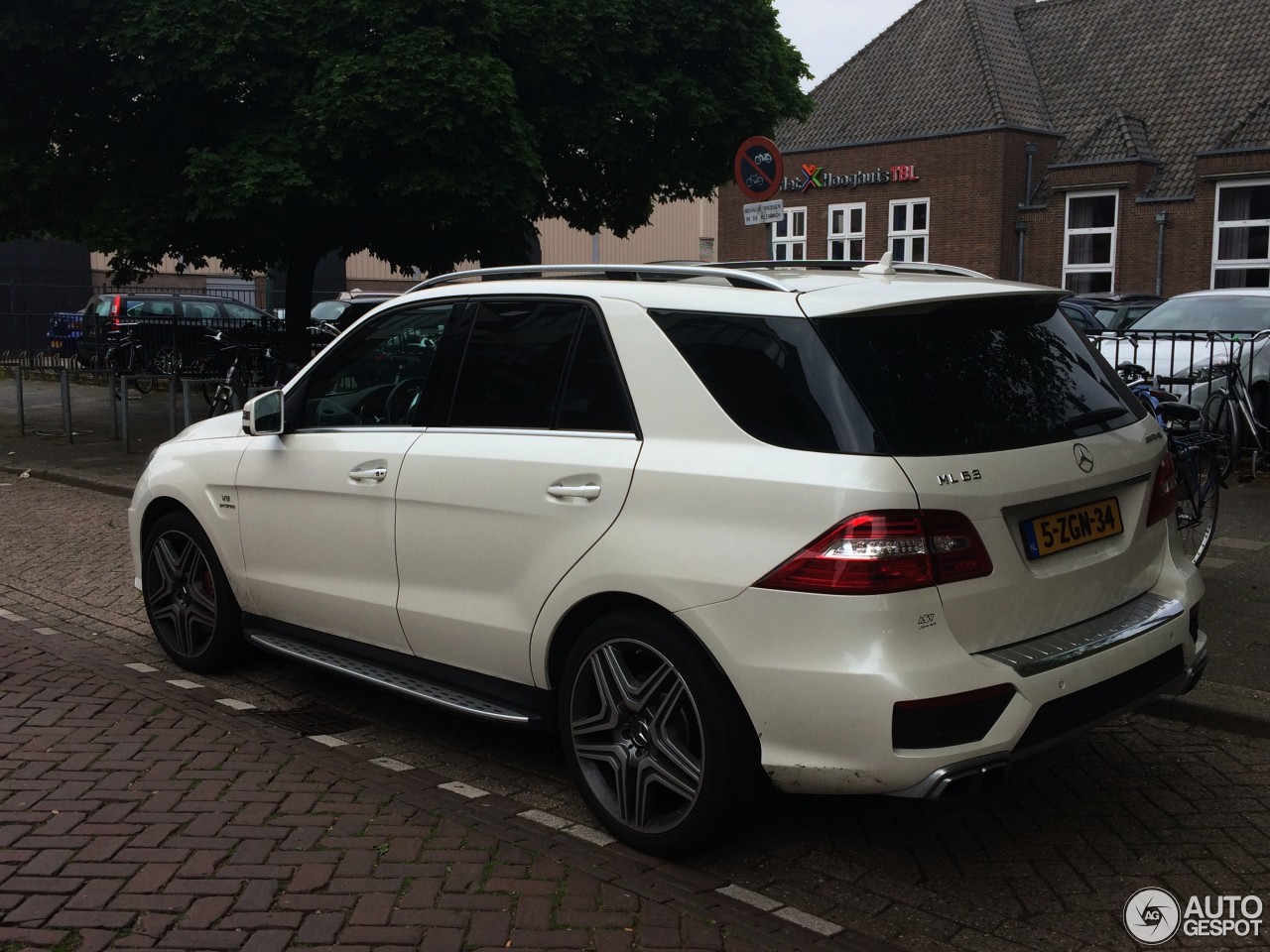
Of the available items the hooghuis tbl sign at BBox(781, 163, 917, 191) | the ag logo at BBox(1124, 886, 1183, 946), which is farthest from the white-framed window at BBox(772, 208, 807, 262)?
the ag logo at BBox(1124, 886, 1183, 946)

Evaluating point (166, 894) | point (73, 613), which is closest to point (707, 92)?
point (73, 613)

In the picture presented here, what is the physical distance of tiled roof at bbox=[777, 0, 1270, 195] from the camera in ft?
109

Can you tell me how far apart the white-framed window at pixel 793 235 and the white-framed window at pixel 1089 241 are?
8531 mm

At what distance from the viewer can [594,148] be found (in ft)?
53.9

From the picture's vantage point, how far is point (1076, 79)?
37.3 metres

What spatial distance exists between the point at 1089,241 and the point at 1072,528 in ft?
110

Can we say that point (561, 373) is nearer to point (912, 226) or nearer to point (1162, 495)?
point (1162, 495)

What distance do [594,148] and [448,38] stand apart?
8.81 feet

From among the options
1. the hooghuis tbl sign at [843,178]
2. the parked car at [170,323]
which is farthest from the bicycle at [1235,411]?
the hooghuis tbl sign at [843,178]

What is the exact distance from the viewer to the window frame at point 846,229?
130ft

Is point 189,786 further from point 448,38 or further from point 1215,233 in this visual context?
point 1215,233

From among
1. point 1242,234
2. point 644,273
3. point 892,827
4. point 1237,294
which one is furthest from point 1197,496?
point 1242,234

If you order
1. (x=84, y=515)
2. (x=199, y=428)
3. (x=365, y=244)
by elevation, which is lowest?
(x=84, y=515)

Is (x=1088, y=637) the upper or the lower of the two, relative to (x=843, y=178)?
lower
